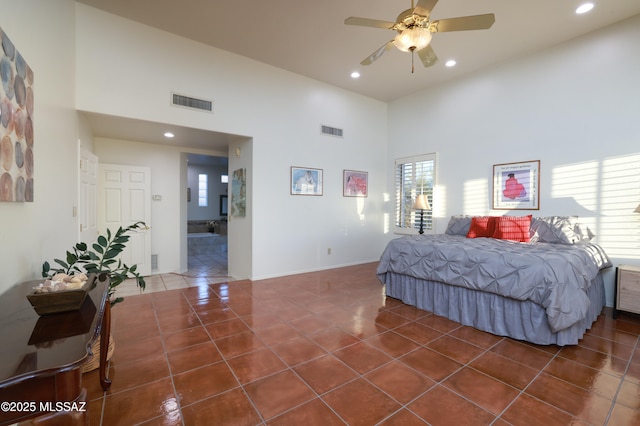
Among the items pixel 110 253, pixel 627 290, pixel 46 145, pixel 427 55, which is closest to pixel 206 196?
pixel 46 145

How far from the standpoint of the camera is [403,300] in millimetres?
3654

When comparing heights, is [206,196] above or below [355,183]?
below

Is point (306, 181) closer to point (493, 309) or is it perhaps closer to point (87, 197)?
point (87, 197)

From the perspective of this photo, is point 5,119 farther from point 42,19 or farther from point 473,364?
point 473,364

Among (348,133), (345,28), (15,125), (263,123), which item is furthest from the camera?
(348,133)

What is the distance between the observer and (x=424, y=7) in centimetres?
227

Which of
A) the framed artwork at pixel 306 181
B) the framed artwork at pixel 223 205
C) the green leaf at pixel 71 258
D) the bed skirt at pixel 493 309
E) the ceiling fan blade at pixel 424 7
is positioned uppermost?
the ceiling fan blade at pixel 424 7

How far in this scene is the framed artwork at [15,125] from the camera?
1557 millimetres

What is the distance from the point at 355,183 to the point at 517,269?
3.64 meters

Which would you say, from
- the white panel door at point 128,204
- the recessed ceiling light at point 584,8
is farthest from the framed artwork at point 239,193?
the recessed ceiling light at point 584,8

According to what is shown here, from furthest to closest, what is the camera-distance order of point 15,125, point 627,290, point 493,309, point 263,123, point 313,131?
point 313,131 < point 263,123 < point 627,290 < point 493,309 < point 15,125

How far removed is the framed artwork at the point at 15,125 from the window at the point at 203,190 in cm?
912

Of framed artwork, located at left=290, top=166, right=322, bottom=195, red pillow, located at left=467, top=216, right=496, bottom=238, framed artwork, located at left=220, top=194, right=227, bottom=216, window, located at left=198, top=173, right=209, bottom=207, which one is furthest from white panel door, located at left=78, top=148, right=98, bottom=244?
framed artwork, located at left=220, top=194, right=227, bottom=216

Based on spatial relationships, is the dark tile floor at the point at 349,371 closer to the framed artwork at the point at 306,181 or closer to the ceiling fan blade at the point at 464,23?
the framed artwork at the point at 306,181
